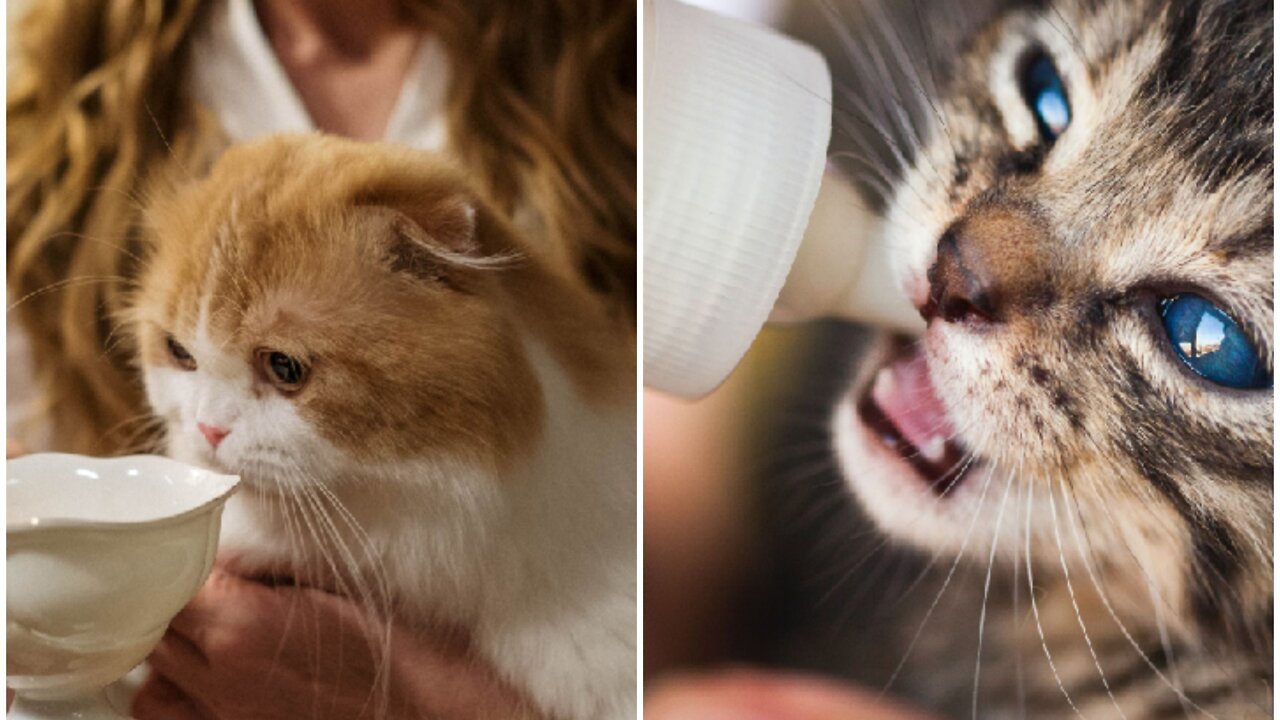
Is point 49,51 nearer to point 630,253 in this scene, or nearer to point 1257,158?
point 630,253

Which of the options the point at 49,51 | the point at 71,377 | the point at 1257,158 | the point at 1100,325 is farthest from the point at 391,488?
the point at 1257,158

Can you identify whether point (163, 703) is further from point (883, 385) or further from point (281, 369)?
point (883, 385)

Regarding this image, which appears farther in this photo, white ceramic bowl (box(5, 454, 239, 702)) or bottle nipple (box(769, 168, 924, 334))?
bottle nipple (box(769, 168, 924, 334))

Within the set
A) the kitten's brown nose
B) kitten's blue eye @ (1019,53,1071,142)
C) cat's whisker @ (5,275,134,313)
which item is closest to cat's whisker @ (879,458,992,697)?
the kitten's brown nose

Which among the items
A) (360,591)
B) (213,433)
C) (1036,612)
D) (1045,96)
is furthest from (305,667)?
(1045,96)

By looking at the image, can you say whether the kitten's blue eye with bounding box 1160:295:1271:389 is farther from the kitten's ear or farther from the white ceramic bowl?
the white ceramic bowl
